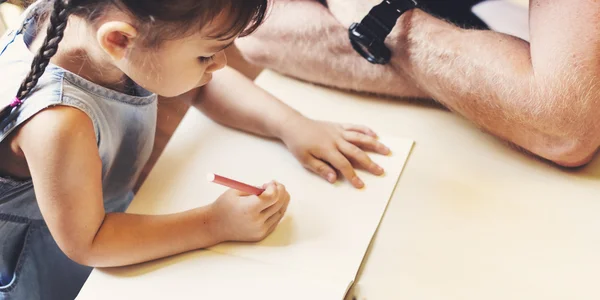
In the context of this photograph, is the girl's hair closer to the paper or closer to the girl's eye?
the girl's eye

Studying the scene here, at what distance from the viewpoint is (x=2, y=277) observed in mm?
751

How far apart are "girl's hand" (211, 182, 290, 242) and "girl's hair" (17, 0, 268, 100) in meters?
0.17

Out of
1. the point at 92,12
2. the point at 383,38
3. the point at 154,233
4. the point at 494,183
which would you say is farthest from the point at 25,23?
the point at 494,183

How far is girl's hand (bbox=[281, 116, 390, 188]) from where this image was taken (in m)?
0.72

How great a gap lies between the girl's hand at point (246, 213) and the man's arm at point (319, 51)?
226 mm

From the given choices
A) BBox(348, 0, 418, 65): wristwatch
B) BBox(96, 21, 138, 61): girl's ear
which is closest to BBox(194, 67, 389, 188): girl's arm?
BBox(348, 0, 418, 65): wristwatch

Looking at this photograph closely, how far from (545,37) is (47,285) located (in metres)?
0.71

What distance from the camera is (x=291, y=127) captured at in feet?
2.46

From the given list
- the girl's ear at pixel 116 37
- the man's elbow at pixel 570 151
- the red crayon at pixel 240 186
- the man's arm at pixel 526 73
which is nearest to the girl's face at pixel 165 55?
the girl's ear at pixel 116 37

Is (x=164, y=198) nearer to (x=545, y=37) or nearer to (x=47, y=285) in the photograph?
(x=47, y=285)

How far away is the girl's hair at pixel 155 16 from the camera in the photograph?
20.4 inches

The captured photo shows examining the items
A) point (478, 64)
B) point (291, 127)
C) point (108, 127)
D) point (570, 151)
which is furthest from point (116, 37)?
point (570, 151)

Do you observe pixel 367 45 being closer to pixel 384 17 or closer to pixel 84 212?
pixel 384 17

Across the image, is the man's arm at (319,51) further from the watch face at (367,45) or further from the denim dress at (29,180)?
the denim dress at (29,180)
